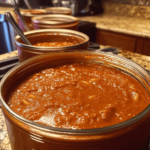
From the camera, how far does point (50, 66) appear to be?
0.75 m

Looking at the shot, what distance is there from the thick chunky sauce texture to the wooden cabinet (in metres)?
1.61

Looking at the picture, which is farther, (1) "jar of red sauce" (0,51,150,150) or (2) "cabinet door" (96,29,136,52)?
(2) "cabinet door" (96,29,136,52)

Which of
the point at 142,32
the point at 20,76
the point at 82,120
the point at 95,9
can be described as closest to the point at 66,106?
the point at 82,120

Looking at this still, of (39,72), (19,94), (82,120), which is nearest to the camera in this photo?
(82,120)

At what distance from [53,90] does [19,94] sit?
10cm

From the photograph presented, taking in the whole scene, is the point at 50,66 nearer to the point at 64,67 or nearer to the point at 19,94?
the point at 64,67

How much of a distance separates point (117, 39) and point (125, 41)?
0.38 feet

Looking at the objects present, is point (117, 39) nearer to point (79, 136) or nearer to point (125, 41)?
point (125, 41)

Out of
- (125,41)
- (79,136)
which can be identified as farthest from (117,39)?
(79,136)

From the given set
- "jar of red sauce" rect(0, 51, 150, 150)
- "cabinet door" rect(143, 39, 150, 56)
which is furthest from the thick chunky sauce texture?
"cabinet door" rect(143, 39, 150, 56)

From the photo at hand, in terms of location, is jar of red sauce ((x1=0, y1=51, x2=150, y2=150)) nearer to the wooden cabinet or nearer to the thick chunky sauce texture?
the thick chunky sauce texture

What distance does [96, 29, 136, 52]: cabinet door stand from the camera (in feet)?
7.39

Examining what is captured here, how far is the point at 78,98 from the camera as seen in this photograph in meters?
0.51

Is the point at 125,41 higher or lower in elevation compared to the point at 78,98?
lower
